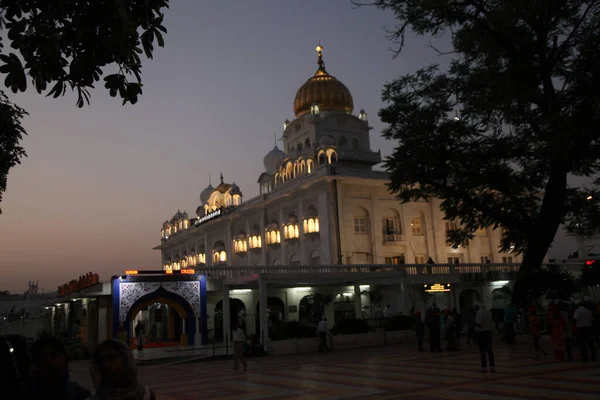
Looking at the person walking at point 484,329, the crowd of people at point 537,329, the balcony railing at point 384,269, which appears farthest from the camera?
the balcony railing at point 384,269

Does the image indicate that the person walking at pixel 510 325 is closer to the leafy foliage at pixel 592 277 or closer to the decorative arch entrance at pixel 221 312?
the leafy foliage at pixel 592 277

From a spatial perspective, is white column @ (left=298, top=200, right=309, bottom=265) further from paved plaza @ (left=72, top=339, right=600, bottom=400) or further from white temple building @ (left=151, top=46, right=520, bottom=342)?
paved plaza @ (left=72, top=339, right=600, bottom=400)

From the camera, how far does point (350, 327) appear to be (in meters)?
23.5

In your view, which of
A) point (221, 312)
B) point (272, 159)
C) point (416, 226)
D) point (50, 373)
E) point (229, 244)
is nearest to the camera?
point (50, 373)

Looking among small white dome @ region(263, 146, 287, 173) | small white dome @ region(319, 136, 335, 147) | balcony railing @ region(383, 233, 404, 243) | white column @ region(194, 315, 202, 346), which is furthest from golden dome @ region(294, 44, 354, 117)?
white column @ region(194, 315, 202, 346)

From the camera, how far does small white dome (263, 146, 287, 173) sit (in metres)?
50.5

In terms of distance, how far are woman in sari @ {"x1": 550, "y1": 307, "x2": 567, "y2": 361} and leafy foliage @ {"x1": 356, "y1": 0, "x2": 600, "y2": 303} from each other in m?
6.56

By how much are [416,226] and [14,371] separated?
3864 centimetres

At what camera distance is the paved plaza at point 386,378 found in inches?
397

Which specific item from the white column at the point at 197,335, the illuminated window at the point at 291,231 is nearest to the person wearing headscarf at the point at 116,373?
the white column at the point at 197,335

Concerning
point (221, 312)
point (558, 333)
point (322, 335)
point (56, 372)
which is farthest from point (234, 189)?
point (56, 372)

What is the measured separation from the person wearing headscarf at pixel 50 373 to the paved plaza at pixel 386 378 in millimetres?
6956

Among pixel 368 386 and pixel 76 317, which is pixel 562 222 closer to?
pixel 368 386

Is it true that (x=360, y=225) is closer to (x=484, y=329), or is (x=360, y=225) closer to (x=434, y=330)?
(x=434, y=330)
